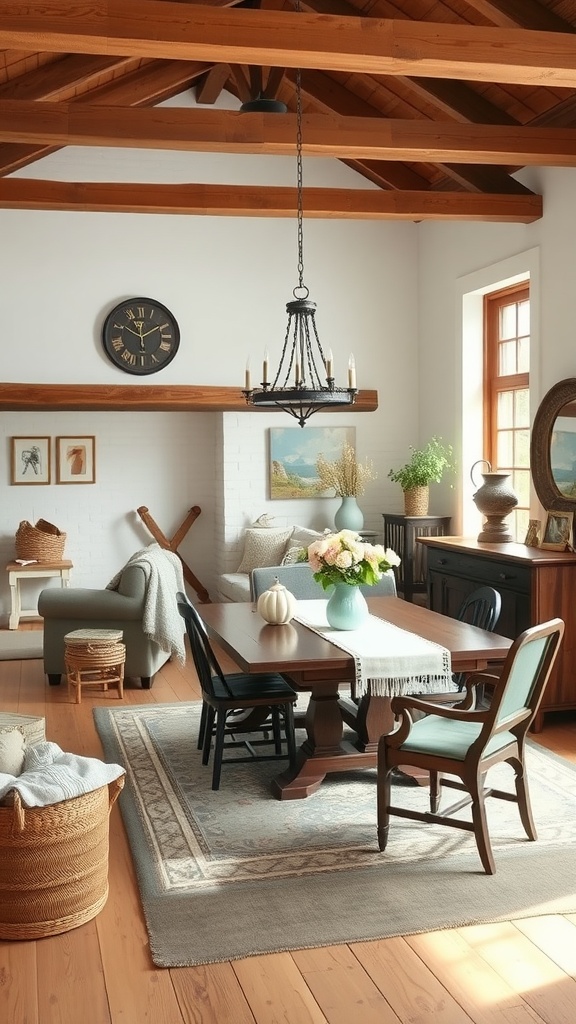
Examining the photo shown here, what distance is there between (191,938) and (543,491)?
4024 millimetres

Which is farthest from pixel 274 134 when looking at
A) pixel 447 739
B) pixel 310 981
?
pixel 310 981

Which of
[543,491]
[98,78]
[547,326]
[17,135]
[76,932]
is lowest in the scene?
[76,932]

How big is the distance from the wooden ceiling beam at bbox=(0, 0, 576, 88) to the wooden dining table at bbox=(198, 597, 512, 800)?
2.35 meters

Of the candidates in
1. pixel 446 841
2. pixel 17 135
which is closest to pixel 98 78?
pixel 17 135

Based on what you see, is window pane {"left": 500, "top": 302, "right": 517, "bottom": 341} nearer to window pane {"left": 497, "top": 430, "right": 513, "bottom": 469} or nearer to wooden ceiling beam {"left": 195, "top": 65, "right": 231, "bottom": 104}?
window pane {"left": 497, "top": 430, "right": 513, "bottom": 469}

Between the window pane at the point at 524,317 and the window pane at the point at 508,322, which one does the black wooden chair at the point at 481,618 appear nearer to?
the window pane at the point at 524,317

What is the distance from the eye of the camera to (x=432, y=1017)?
9.04 feet

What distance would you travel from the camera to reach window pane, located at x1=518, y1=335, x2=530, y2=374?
718cm

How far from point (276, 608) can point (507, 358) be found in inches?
136

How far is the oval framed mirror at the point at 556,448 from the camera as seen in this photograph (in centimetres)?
615

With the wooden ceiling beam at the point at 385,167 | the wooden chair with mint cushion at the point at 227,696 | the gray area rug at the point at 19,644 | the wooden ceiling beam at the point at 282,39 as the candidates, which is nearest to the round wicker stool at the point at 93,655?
the gray area rug at the point at 19,644

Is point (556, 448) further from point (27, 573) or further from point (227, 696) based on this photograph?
point (27, 573)

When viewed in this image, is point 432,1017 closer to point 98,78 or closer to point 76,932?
point 76,932

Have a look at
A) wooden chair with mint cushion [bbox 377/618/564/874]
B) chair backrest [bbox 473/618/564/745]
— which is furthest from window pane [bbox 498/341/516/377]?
chair backrest [bbox 473/618/564/745]
